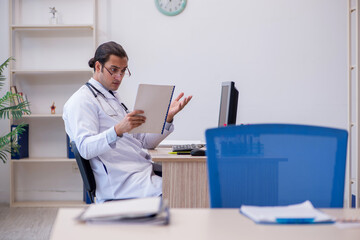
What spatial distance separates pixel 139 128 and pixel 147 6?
2559 millimetres

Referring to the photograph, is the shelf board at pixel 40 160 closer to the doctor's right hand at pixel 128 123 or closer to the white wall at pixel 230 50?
the white wall at pixel 230 50

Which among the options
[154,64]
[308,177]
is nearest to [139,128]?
[308,177]

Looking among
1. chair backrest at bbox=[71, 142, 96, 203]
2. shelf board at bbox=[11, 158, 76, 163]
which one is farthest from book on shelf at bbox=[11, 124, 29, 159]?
chair backrest at bbox=[71, 142, 96, 203]

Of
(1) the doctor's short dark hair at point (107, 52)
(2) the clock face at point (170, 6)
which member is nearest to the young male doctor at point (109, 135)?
(1) the doctor's short dark hair at point (107, 52)

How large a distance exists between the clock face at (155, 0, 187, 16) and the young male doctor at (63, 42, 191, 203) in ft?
6.97

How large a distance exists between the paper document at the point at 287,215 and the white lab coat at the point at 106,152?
1.04 meters

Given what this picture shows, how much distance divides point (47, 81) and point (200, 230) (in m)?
3.73

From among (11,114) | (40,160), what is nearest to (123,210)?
(40,160)

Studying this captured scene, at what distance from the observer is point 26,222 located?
3561 mm

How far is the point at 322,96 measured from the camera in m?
4.36

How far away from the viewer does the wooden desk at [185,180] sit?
6.93ft

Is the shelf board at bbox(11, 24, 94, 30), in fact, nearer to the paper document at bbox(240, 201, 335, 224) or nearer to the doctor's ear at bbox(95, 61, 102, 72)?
the doctor's ear at bbox(95, 61, 102, 72)

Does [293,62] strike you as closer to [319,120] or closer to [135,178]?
[319,120]

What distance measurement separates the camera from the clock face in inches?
170
